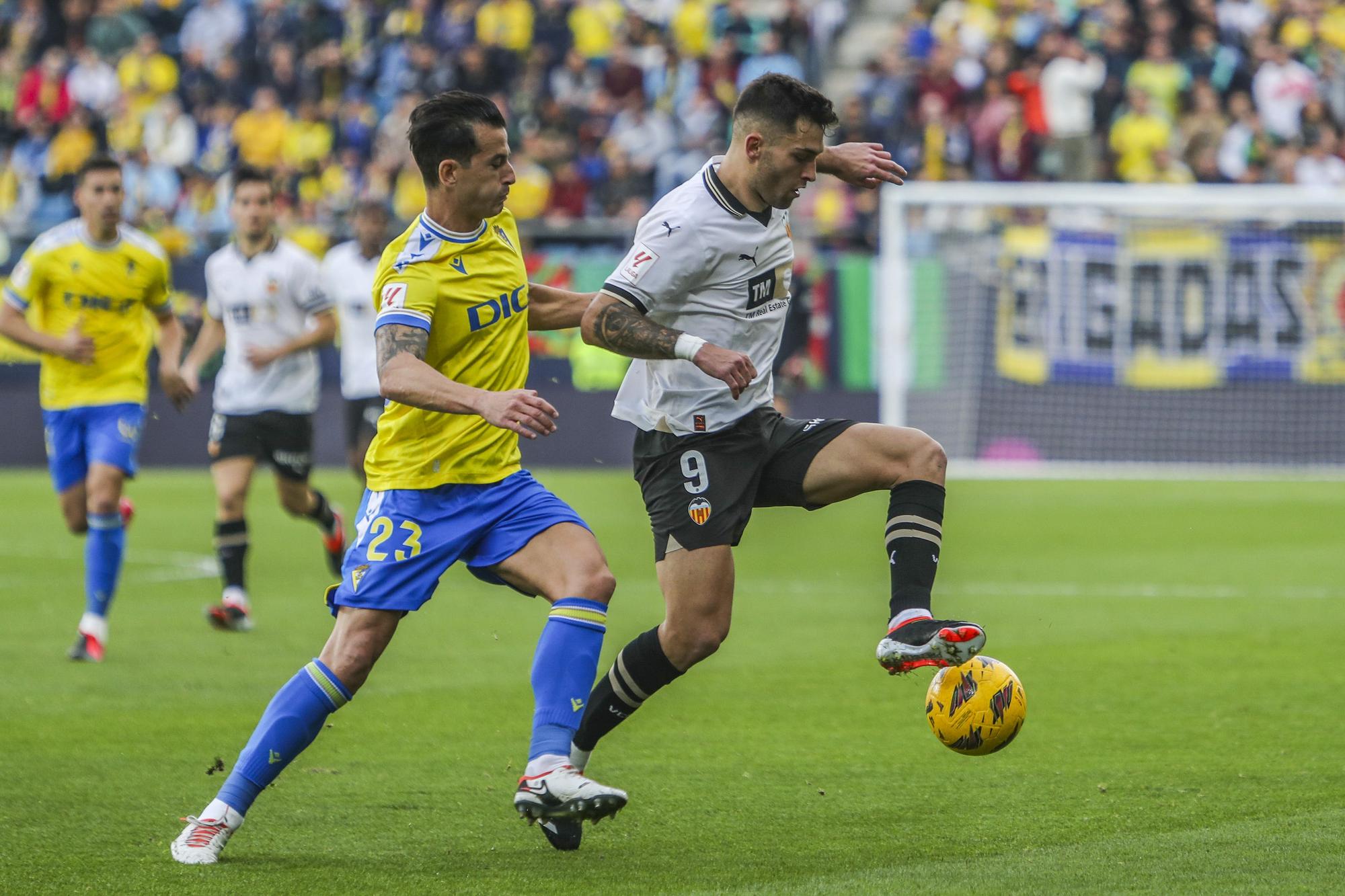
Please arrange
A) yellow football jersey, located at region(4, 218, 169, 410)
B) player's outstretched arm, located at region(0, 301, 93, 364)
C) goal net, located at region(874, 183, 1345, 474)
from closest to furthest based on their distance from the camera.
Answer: player's outstretched arm, located at region(0, 301, 93, 364) < yellow football jersey, located at region(4, 218, 169, 410) < goal net, located at region(874, 183, 1345, 474)

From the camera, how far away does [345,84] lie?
24719 mm

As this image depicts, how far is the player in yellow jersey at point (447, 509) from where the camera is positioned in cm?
506

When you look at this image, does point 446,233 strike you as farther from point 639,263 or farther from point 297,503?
point 297,503

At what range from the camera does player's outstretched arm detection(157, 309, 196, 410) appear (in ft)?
30.2

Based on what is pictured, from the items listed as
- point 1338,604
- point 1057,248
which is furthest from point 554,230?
point 1338,604

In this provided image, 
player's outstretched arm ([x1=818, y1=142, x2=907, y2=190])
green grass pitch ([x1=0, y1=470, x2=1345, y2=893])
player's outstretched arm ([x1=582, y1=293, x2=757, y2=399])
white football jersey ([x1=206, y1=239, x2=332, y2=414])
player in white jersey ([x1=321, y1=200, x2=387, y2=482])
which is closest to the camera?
green grass pitch ([x1=0, y1=470, x2=1345, y2=893])

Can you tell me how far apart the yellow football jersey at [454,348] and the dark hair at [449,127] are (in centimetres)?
20

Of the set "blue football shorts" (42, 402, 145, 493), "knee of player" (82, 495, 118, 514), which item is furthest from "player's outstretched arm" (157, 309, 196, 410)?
"knee of player" (82, 495, 118, 514)

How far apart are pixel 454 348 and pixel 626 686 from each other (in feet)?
4.17

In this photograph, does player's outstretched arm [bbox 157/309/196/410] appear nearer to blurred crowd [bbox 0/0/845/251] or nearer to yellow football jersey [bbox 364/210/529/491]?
yellow football jersey [bbox 364/210/529/491]

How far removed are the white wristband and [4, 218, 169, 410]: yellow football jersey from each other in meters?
4.91

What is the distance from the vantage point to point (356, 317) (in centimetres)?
1280

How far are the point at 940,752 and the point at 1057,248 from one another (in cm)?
1335

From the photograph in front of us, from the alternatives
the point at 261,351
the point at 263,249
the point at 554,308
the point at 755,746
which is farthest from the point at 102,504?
the point at 554,308
